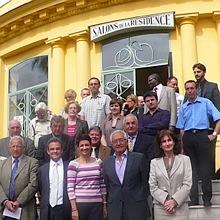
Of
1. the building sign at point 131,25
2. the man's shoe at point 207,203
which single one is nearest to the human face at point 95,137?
the man's shoe at point 207,203

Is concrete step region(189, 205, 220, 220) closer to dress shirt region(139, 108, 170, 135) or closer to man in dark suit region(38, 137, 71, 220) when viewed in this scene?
dress shirt region(139, 108, 170, 135)

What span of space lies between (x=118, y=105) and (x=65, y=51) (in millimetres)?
5783

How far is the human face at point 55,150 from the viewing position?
5656 millimetres

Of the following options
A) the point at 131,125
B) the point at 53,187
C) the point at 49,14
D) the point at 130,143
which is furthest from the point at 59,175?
the point at 49,14

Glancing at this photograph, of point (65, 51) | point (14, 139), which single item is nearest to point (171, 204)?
point (14, 139)

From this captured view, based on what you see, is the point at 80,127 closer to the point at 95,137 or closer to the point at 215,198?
the point at 95,137

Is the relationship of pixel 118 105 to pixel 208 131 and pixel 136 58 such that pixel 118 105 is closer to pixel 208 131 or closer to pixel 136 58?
pixel 208 131


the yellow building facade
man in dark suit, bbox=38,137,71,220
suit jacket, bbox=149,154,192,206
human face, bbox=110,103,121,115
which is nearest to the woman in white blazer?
suit jacket, bbox=149,154,192,206

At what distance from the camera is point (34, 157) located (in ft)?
20.8

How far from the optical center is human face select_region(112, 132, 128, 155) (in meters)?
5.39

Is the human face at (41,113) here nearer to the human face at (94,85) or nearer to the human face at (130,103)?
the human face at (94,85)

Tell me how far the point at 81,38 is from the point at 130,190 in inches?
282

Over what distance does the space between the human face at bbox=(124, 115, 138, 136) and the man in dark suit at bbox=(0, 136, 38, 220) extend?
1.23 m

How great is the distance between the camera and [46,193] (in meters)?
5.58
